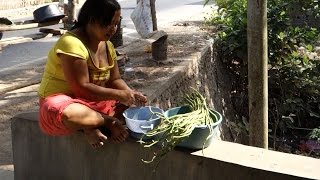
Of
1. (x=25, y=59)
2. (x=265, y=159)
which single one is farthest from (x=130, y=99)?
(x=25, y=59)

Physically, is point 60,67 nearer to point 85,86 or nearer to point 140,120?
point 85,86

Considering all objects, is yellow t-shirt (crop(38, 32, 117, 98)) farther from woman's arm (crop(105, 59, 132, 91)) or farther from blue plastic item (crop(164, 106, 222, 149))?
blue plastic item (crop(164, 106, 222, 149))

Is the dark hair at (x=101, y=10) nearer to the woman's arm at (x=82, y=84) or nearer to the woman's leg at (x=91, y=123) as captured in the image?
the woman's arm at (x=82, y=84)

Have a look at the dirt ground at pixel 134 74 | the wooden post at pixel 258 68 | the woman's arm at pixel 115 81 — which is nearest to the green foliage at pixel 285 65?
the dirt ground at pixel 134 74

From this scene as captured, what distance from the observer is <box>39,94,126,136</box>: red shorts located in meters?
2.69

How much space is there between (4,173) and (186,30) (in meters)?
6.32

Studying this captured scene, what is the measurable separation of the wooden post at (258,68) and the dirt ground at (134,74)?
1.61 m

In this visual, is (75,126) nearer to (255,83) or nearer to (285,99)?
(255,83)

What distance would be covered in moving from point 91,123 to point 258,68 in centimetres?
162

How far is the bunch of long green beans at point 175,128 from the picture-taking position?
2486 millimetres

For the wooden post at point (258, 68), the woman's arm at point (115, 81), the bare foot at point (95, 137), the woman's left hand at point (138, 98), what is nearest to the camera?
the bare foot at point (95, 137)

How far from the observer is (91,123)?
2711 mm

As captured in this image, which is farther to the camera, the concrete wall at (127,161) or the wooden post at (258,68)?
the wooden post at (258,68)

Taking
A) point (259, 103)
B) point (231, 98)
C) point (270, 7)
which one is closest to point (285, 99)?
point (231, 98)
